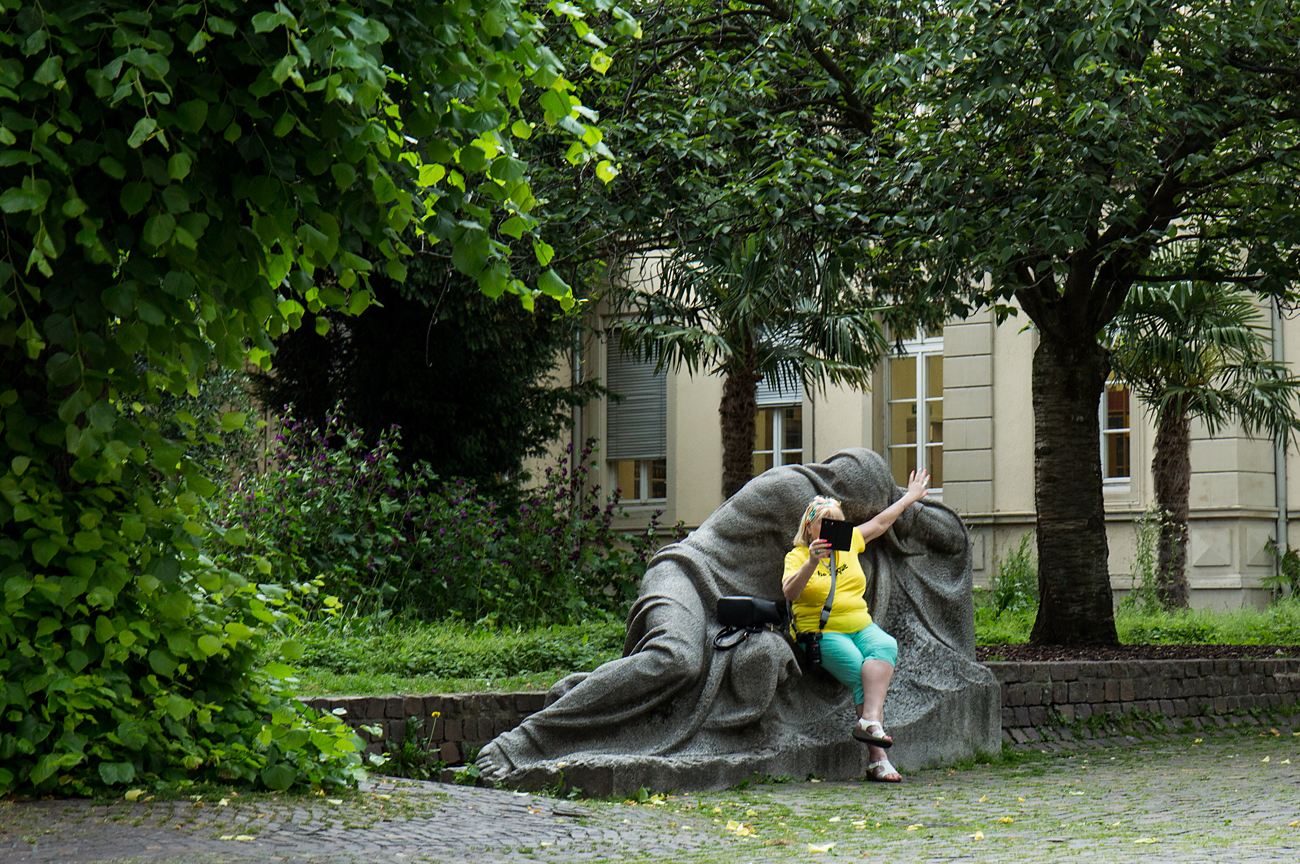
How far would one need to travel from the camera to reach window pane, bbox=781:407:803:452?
26.6m

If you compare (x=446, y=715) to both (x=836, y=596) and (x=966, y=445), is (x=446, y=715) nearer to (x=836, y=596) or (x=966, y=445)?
(x=836, y=596)

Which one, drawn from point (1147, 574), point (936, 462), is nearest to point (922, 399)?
point (936, 462)

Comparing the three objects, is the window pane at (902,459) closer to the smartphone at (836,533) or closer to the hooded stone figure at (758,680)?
the hooded stone figure at (758,680)

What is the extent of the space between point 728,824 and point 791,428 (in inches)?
826

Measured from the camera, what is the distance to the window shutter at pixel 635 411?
27.6m

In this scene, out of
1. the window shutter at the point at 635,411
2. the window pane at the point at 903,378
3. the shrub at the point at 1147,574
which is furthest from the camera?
the window shutter at the point at 635,411

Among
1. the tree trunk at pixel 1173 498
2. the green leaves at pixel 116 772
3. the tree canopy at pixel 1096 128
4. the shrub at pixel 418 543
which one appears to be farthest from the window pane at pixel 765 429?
the green leaves at pixel 116 772

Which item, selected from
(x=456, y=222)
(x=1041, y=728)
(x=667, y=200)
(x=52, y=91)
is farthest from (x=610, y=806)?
(x=667, y=200)

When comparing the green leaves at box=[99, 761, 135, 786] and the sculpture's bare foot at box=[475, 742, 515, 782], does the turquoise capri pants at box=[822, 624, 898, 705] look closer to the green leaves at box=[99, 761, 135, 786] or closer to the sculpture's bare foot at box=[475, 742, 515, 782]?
the sculpture's bare foot at box=[475, 742, 515, 782]

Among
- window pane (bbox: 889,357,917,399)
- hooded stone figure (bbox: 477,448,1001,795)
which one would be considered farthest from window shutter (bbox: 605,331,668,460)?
hooded stone figure (bbox: 477,448,1001,795)

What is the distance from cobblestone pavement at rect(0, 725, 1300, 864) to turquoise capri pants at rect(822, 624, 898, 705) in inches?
22.1

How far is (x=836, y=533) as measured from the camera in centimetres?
771

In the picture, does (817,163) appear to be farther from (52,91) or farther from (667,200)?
(52,91)

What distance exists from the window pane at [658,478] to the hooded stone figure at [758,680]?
1883cm
